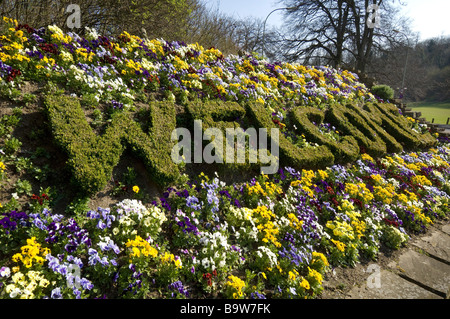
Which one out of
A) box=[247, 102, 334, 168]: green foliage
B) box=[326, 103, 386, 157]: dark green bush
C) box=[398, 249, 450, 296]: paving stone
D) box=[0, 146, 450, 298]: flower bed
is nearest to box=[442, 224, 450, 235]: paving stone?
box=[0, 146, 450, 298]: flower bed

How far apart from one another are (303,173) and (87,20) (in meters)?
7.21

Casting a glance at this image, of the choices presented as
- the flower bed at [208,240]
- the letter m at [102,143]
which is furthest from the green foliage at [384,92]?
the letter m at [102,143]

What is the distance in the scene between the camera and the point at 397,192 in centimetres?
640

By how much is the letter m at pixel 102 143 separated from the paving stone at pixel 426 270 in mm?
3665

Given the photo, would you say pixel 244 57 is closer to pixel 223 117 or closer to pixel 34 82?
pixel 223 117

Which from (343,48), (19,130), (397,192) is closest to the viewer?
(19,130)

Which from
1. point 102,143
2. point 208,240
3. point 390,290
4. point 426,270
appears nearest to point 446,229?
point 426,270

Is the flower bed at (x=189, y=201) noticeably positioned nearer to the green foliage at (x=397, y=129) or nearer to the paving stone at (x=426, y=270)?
the paving stone at (x=426, y=270)

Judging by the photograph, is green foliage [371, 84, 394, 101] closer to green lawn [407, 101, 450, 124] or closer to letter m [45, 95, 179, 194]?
letter m [45, 95, 179, 194]

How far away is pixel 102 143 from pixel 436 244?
5809mm

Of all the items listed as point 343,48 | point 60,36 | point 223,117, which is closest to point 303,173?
point 223,117

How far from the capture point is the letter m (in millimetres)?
3250

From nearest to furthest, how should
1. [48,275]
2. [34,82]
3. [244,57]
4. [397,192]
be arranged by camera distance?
[48,275] < [34,82] < [397,192] < [244,57]

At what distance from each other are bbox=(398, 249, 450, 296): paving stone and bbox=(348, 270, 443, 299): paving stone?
0.76 ft
